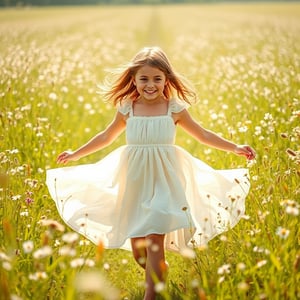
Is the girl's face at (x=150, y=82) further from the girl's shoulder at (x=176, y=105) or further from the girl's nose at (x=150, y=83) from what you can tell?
the girl's shoulder at (x=176, y=105)

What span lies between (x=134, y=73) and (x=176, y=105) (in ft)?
1.20

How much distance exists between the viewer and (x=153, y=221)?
3506 millimetres

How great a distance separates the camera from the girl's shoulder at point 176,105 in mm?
4008

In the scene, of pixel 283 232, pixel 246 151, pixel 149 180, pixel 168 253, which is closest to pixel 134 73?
pixel 149 180

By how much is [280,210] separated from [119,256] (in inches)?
64.9

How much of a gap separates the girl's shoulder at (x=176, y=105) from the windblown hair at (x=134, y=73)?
0.15 meters

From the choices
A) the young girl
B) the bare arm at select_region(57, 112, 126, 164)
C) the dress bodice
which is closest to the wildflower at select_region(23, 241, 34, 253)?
the young girl

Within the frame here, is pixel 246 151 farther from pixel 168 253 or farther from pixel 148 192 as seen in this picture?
pixel 168 253

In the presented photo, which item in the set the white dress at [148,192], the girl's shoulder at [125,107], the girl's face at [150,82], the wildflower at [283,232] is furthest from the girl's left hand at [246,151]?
the wildflower at [283,232]

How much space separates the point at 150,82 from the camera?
3.95 meters

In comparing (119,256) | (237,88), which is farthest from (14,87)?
(119,256)

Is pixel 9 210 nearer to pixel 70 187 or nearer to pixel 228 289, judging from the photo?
pixel 70 187

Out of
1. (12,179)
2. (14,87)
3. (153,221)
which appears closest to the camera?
(153,221)

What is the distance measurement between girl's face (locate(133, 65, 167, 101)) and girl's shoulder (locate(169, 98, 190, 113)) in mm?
111
